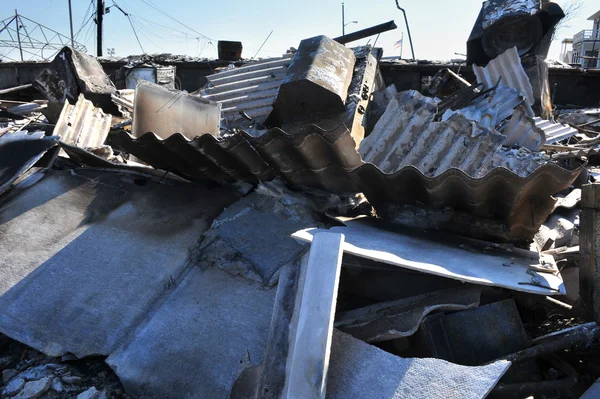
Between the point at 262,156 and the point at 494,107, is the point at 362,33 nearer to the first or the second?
the point at 494,107

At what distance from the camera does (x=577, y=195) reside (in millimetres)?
3781

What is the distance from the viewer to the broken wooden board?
2238mm

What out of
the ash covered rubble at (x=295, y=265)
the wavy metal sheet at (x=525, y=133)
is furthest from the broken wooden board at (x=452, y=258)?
the wavy metal sheet at (x=525, y=133)

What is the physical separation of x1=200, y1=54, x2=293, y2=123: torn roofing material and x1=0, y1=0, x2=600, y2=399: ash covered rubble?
1670 mm

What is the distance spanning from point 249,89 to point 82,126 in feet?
7.72

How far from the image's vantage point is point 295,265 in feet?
7.79

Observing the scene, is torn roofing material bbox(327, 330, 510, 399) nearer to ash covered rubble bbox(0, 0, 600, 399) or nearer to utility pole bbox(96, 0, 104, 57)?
ash covered rubble bbox(0, 0, 600, 399)

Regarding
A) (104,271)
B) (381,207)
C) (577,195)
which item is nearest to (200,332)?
(104,271)

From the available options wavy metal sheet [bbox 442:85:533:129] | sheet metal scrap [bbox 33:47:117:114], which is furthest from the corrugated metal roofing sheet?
sheet metal scrap [bbox 33:47:117:114]

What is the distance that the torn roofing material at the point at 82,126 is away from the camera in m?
4.28

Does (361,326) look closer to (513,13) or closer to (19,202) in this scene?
(19,202)

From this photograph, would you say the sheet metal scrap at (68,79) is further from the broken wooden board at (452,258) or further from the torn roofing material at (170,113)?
the broken wooden board at (452,258)

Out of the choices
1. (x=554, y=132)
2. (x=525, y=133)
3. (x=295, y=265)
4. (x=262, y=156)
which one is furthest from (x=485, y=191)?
(x=554, y=132)

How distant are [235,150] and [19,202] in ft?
5.49
